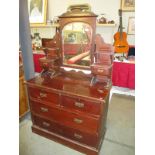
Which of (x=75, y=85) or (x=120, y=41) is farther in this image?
(x=120, y=41)

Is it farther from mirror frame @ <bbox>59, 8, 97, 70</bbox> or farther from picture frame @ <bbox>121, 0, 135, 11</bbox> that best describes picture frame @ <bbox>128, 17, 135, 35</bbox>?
mirror frame @ <bbox>59, 8, 97, 70</bbox>

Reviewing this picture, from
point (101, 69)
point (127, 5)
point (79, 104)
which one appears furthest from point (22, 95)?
point (127, 5)

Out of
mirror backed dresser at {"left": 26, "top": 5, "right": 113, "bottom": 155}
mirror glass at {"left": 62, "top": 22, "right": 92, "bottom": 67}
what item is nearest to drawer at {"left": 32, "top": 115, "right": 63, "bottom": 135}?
mirror backed dresser at {"left": 26, "top": 5, "right": 113, "bottom": 155}

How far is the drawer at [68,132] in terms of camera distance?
160cm

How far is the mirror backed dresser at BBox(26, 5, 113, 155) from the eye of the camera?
1.50m

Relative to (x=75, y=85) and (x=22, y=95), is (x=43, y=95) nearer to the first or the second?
(x=75, y=85)

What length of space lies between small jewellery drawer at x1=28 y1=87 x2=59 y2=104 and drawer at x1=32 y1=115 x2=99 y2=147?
0.30 m

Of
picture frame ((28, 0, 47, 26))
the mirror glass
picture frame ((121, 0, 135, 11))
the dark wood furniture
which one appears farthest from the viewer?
picture frame ((28, 0, 47, 26))

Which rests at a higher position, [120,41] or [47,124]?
[120,41]

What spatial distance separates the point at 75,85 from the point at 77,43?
46 cm

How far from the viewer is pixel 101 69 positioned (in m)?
1.51

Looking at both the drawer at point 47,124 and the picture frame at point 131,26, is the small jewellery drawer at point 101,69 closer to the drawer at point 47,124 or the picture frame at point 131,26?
the drawer at point 47,124
